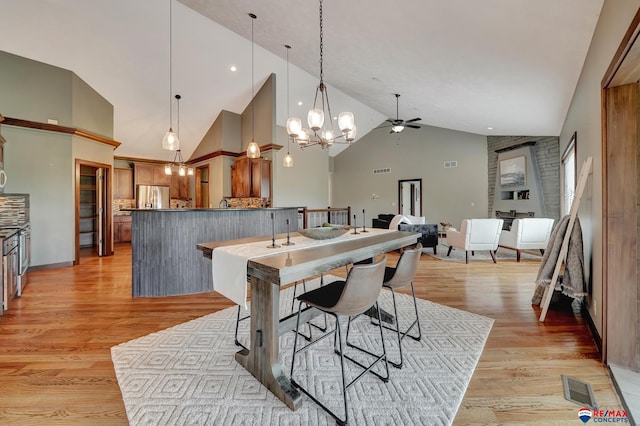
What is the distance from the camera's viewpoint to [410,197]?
10.3m

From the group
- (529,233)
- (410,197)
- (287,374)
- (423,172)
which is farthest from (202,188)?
(529,233)

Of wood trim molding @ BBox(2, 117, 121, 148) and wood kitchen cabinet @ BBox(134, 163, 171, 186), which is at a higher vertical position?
wood trim molding @ BBox(2, 117, 121, 148)

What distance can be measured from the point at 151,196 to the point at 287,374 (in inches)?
300

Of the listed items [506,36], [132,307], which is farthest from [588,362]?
[132,307]

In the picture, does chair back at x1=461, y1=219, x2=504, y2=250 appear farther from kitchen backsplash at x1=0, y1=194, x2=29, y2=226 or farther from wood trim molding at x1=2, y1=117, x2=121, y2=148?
kitchen backsplash at x1=0, y1=194, x2=29, y2=226

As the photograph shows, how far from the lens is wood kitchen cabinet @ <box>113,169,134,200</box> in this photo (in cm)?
756

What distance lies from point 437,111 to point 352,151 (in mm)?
5306

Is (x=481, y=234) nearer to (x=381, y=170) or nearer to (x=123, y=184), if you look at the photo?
(x=381, y=170)

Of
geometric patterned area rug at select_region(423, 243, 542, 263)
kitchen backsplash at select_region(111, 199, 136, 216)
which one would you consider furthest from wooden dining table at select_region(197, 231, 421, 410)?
kitchen backsplash at select_region(111, 199, 136, 216)

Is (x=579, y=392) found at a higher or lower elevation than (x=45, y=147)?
lower

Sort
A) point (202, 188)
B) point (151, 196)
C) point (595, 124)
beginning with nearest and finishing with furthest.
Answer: point (595, 124) → point (151, 196) → point (202, 188)

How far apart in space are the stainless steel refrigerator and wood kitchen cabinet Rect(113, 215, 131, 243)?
0.49 m

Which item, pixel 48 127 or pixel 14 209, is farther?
pixel 48 127

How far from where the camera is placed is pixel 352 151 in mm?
11586
